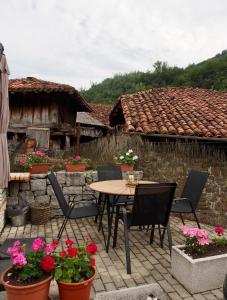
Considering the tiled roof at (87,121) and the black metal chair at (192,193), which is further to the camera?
the tiled roof at (87,121)

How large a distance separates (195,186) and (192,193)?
13 cm

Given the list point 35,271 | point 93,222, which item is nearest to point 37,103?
point 93,222

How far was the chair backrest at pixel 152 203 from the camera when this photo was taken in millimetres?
3182

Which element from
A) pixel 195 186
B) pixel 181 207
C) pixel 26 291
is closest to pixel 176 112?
pixel 195 186

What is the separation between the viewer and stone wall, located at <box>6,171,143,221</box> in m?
5.20

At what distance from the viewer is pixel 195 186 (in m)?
4.36

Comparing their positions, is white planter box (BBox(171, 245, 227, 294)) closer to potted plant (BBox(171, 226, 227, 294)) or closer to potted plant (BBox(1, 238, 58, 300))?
potted plant (BBox(171, 226, 227, 294))

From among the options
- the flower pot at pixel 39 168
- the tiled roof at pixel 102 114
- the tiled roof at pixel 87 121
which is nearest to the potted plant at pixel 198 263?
the flower pot at pixel 39 168

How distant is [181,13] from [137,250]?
21.5 feet

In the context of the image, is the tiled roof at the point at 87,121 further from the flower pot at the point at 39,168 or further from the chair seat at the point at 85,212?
the chair seat at the point at 85,212

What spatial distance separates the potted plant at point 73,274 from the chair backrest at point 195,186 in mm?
2437

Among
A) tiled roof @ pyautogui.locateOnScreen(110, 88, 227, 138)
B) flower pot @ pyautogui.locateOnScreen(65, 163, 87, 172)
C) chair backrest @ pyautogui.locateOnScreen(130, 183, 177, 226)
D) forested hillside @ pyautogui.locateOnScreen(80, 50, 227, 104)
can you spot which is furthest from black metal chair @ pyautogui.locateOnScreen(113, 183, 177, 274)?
forested hillside @ pyautogui.locateOnScreen(80, 50, 227, 104)

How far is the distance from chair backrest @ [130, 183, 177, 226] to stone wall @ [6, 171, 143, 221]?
1821 mm

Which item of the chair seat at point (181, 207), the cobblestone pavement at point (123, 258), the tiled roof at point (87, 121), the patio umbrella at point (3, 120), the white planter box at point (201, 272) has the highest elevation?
the tiled roof at point (87, 121)
